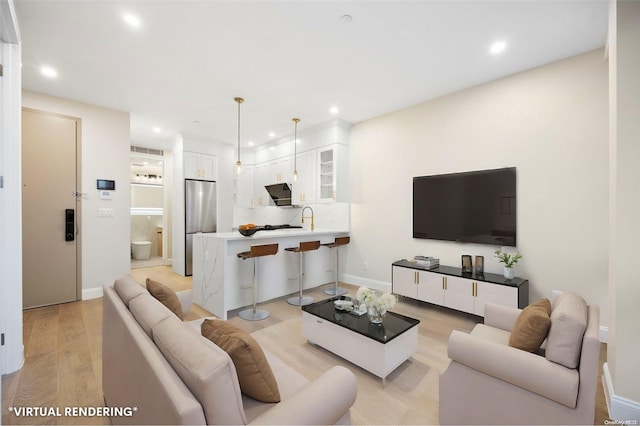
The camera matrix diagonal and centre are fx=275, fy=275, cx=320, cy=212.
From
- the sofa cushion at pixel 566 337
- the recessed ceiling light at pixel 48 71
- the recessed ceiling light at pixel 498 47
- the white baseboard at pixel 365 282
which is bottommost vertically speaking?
the white baseboard at pixel 365 282

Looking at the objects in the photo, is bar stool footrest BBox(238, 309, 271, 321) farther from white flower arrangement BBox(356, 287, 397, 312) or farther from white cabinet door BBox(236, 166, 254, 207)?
white cabinet door BBox(236, 166, 254, 207)

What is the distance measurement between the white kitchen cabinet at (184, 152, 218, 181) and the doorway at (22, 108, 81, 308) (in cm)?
185

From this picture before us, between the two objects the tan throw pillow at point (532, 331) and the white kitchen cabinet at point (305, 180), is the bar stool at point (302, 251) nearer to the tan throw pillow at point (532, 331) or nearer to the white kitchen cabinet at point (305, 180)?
the white kitchen cabinet at point (305, 180)

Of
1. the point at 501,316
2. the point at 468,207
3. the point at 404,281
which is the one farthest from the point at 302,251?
the point at 501,316

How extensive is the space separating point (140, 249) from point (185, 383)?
24.4ft

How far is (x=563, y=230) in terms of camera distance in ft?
9.62

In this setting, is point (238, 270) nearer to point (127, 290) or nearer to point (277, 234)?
point (277, 234)

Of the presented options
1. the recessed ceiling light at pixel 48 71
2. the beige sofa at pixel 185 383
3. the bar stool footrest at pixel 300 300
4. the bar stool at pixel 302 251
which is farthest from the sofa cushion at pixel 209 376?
the recessed ceiling light at pixel 48 71

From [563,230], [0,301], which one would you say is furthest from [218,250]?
[563,230]

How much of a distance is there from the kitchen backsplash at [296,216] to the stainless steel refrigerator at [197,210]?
840 millimetres

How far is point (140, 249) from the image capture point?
23.2 feet

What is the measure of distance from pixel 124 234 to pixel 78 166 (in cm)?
116

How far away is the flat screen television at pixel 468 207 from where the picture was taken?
3293 millimetres

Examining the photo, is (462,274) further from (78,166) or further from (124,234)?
(78,166)
